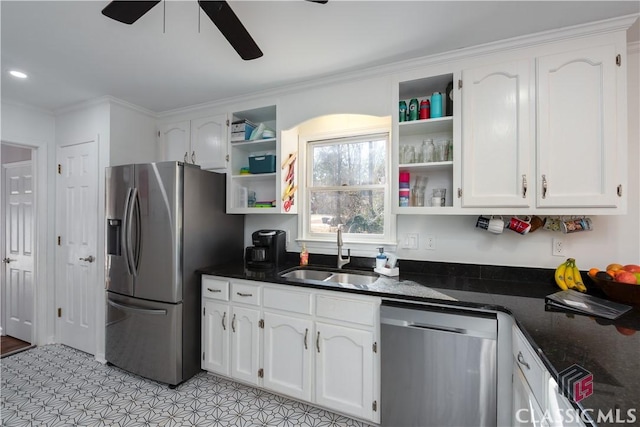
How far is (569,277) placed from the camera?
5.55ft

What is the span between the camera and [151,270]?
2193 millimetres

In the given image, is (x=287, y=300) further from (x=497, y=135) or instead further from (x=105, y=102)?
(x=105, y=102)

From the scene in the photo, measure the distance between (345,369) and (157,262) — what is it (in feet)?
5.18

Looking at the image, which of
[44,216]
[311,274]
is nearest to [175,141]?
[44,216]

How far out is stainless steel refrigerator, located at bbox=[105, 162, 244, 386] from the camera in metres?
2.14

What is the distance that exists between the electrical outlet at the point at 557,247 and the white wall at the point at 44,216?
4.39 m

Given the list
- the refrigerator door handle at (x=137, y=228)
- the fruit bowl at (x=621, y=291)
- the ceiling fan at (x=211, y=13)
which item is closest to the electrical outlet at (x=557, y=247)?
the fruit bowl at (x=621, y=291)

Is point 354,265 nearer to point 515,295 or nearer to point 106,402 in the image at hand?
point 515,295

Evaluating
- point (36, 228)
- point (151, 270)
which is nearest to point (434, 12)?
point (151, 270)

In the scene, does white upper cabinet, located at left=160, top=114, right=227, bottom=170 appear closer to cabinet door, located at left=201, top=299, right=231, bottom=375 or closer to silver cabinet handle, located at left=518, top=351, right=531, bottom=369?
cabinet door, located at left=201, top=299, right=231, bottom=375

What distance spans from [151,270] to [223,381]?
1052mm

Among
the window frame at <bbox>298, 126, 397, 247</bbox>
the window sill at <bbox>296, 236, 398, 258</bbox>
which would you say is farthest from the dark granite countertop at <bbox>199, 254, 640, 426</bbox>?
the window frame at <bbox>298, 126, 397, 247</bbox>

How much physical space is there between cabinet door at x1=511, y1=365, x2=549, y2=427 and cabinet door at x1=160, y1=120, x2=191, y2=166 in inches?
118

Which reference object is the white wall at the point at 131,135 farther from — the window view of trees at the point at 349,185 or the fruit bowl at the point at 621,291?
the fruit bowl at the point at 621,291
